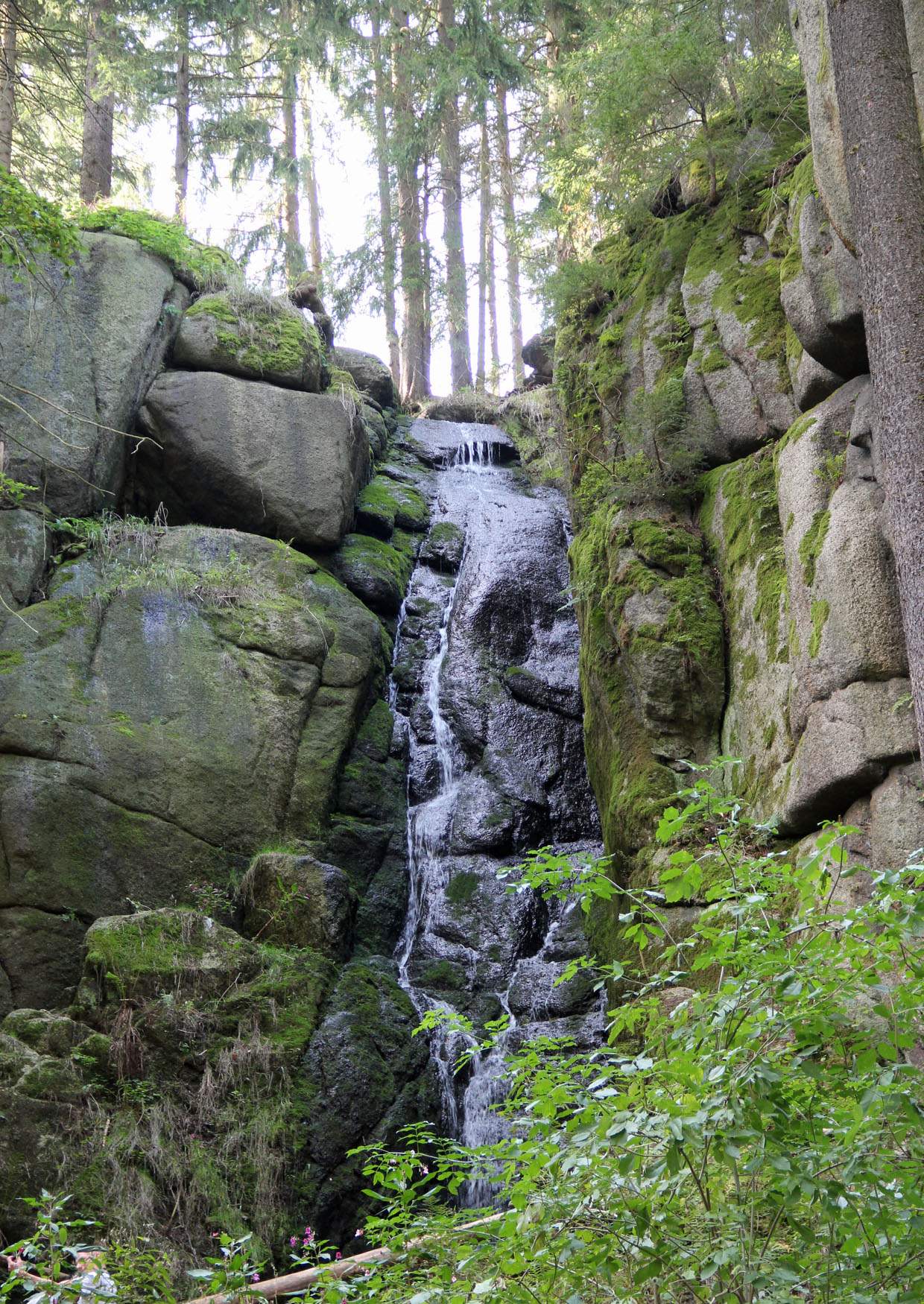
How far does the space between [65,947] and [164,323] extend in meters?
7.72

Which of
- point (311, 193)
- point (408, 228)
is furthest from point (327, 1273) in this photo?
point (311, 193)

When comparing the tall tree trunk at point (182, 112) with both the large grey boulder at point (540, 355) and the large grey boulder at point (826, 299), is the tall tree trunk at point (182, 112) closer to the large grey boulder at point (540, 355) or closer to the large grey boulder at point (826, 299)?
the large grey boulder at point (540, 355)

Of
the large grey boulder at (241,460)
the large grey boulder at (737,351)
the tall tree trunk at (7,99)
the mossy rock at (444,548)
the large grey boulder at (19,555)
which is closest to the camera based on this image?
the large grey boulder at (737,351)

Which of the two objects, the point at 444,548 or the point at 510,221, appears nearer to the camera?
the point at 444,548

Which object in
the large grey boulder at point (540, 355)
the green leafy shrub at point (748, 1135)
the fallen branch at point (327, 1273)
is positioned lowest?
the fallen branch at point (327, 1273)

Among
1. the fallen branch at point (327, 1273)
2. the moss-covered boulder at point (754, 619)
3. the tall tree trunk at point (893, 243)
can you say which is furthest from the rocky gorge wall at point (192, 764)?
the tall tree trunk at point (893, 243)

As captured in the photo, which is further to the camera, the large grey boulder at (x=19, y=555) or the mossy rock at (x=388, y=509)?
the mossy rock at (x=388, y=509)

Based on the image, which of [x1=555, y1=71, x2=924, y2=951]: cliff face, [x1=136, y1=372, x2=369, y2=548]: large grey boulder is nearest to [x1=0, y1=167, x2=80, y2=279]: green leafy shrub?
[x1=136, y1=372, x2=369, y2=548]: large grey boulder

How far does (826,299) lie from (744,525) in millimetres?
1939

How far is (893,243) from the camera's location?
5512 mm

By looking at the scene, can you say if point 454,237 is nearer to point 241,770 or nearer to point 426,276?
point 426,276

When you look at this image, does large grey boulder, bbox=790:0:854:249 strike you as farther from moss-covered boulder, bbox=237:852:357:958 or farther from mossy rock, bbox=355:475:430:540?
mossy rock, bbox=355:475:430:540

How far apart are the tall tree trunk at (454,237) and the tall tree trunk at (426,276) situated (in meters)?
0.37

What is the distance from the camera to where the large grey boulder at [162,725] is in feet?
29.3
